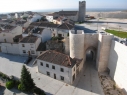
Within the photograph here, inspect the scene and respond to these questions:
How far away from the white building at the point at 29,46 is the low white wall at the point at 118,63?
22193 mm

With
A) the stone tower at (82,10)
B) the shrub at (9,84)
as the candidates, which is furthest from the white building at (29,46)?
the stone tower at (82,10)

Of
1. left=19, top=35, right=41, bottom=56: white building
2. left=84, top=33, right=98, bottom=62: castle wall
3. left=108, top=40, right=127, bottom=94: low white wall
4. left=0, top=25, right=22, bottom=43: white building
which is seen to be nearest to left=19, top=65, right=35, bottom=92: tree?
left=19, top=35, right=41, bottom=56: white building

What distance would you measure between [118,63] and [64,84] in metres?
12.4

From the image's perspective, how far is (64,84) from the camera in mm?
27328

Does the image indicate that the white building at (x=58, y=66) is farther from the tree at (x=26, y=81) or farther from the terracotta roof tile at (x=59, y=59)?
the tree at (x=26, y=81)

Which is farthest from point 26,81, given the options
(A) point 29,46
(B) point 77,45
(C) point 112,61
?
(C) point 112,61

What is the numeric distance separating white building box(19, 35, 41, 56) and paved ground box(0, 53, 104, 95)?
6.13 m

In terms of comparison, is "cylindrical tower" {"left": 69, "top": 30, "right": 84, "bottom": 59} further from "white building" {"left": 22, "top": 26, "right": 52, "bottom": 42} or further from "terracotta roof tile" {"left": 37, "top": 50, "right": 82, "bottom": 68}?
"white building" {"left": 22, "top": 26, "right": 52, "bottom": 42}

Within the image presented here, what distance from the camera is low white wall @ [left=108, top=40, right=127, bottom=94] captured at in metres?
24.6

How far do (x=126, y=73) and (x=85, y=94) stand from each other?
8770 millimetres

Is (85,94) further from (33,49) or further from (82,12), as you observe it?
(82,12)

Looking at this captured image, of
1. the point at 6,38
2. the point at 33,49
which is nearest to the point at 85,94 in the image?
the point at 33,49

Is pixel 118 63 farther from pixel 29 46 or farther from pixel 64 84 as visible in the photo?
pixel 29 46

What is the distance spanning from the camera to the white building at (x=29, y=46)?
38.9 m
